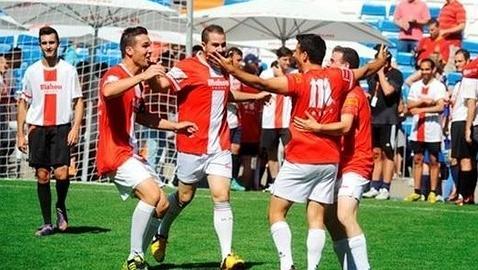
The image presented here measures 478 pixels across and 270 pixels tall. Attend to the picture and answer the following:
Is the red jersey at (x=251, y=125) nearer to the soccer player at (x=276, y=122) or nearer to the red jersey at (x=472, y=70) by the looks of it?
the soccer player at (x=276, y=122)

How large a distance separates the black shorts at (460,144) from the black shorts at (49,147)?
254 inches

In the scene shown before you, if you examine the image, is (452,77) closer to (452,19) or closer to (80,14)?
(452,19)

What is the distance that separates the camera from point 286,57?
20203 mm

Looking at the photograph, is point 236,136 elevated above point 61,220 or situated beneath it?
elevated above

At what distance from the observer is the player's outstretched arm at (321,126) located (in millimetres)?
10047

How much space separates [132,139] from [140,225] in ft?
2.61

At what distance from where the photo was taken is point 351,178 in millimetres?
10430

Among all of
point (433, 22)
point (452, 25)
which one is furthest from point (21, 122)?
point (452, 25)

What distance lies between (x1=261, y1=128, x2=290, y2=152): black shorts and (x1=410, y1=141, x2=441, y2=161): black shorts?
2162mm

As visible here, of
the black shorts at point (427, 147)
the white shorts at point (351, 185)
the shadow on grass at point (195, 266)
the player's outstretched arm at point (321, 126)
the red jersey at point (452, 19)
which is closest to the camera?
the player's outstretched arm at point (321, 126)

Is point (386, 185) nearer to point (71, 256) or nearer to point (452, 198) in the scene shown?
point (452, 198)

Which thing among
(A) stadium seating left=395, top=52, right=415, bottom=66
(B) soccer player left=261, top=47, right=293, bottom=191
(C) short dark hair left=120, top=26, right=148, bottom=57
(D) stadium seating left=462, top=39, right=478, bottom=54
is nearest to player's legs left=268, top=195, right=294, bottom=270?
(C) short dark hair left=120, top=26, right=148, bottom=57

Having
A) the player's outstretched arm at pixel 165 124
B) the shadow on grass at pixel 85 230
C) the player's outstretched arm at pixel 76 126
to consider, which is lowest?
the shadow on grass at pixel 85 230

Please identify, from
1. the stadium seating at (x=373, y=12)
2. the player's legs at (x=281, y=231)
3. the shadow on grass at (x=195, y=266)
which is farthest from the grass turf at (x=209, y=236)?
the stadium seating at (x=373, y=12)
